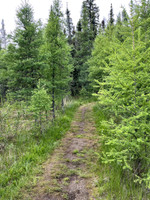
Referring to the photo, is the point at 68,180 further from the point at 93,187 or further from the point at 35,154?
→ the point at 35,154

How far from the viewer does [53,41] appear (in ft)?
33.8

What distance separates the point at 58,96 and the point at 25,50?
4.01m

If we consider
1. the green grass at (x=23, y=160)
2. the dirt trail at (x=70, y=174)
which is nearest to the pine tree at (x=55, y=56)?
the green grass at (x=23, y=160)

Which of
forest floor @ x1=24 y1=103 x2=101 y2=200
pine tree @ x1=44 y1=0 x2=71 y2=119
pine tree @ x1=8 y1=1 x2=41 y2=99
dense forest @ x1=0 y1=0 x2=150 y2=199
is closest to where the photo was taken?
forest floor @ x1=24 y1=103 x2=101 y2=200

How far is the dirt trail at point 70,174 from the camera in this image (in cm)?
362

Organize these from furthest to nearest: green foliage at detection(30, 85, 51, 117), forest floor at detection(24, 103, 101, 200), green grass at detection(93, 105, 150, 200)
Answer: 1. green foliage at detection(30, 85, 51, 117)
2. forest floor at detection(24, 103, 101, 200)
3. green grass at detection(93, 105, 150, 200)

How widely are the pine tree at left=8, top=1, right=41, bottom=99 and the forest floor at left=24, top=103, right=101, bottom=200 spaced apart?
442 cm

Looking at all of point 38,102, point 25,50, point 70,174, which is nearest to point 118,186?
point 70,174

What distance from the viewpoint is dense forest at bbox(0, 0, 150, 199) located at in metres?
3.76

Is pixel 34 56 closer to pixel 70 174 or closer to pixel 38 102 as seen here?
pixel 38 102

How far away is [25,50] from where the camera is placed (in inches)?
336

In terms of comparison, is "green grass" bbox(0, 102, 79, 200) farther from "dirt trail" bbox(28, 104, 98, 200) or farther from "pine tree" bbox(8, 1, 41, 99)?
"pine tree" bbox(8, 1, 41, 99)

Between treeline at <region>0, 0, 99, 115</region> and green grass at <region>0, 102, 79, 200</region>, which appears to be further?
treeline at <region>0, 0, 99, 115</region>

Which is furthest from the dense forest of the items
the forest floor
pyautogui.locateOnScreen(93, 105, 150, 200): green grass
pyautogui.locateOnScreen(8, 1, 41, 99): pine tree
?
the forest floor
